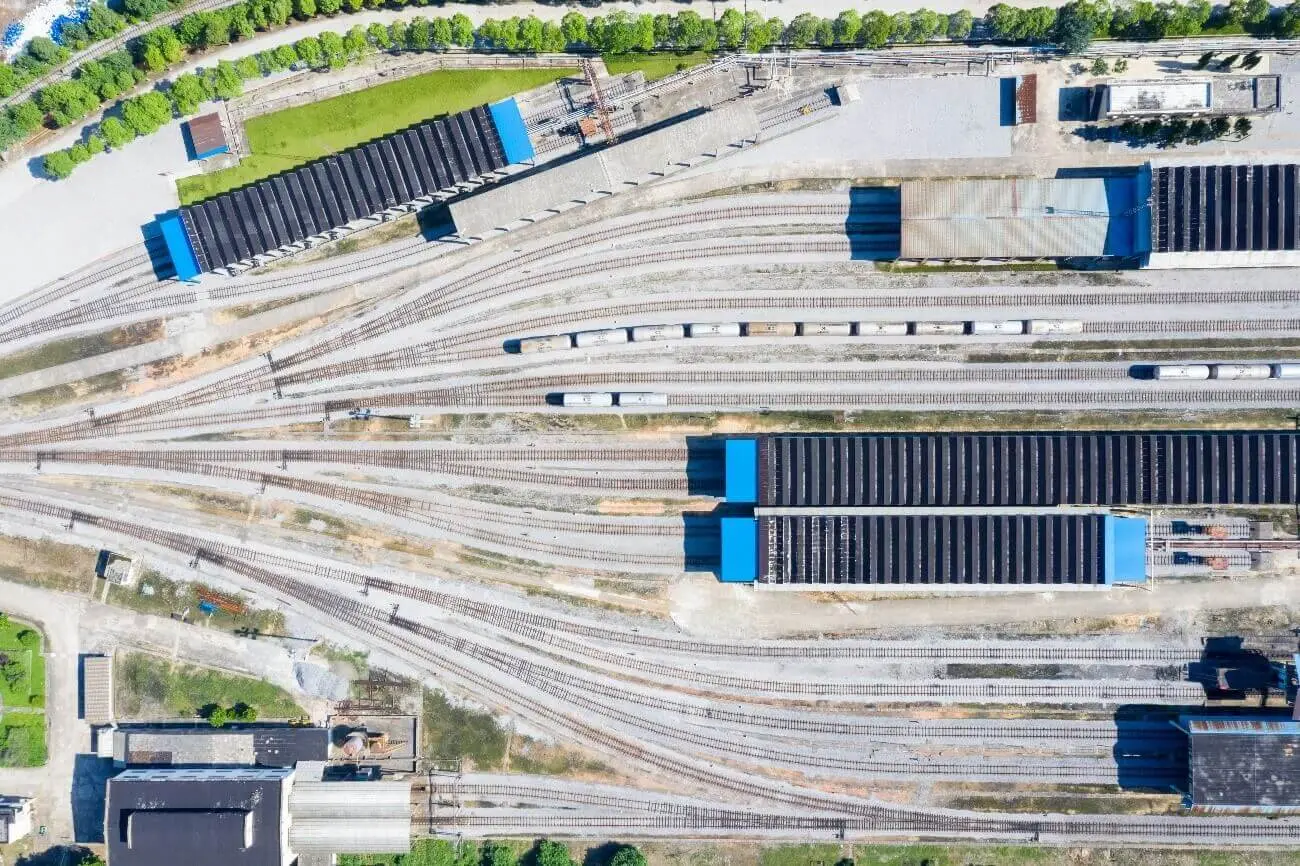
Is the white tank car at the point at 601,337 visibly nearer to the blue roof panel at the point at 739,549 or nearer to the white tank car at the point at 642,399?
the white tank car at the point at 642,399

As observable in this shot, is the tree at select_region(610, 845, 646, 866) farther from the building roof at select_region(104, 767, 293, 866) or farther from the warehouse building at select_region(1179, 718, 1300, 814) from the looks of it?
the warehouse building at select_region(1179, 718, 1300, 814)

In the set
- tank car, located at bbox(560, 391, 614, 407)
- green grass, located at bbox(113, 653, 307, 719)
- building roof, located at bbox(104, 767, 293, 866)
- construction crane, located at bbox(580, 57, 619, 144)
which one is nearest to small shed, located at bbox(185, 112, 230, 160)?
construction crane, located at bbox(580, 57, 619, 144)

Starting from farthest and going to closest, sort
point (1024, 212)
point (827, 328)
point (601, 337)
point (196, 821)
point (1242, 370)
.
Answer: point (601, 337)
point (827, 328)
point (1242, 370)
point (196, 821)
point (1024, 212)

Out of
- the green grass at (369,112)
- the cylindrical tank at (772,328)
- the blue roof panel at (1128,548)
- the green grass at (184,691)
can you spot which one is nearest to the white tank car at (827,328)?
the cylindrical tank at (772,328)

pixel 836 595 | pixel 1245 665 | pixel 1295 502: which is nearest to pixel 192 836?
pixel 836 595

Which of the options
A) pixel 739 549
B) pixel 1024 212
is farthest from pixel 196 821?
pixel 1024 212

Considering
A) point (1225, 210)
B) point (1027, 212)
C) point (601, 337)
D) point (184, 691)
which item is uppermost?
point (1027, 212)

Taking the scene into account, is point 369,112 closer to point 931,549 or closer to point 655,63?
point 655,63
